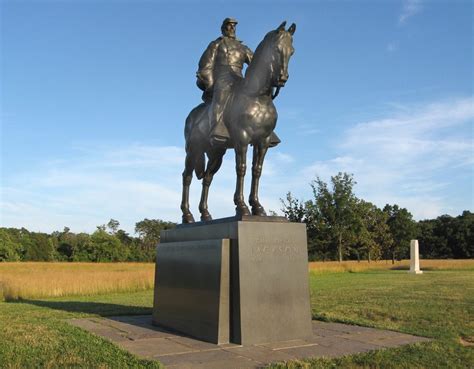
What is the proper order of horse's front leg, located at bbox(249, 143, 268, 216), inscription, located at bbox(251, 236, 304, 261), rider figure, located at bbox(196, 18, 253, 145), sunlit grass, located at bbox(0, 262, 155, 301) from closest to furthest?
inscription, located at bbox(251, 236, 304, 261)
horse's front leg, located at bbox(249, 143, 268, 216)
rider figure, located at bbox(196, 18, 253, 145)
sunlit grass, located at bbox(0, 262, 155, 301)

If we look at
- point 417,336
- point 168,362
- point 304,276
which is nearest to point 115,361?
point 168,362

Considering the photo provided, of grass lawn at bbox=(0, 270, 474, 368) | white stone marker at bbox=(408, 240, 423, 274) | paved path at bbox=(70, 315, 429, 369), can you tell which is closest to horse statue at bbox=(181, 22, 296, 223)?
paved path at bbox=(70, 315, 429, 369)

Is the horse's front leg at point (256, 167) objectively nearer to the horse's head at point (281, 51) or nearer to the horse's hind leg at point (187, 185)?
the horse's head at point (281, 51)

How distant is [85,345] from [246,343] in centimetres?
213

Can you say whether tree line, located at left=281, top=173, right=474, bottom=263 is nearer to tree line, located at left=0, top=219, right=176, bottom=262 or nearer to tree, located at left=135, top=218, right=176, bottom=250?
tree line, located at left=0, top=219, right=176, bottom=262

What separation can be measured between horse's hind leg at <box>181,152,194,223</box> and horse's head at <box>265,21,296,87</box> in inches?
112

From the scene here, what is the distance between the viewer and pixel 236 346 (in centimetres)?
654

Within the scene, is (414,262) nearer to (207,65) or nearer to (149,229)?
(207,65)

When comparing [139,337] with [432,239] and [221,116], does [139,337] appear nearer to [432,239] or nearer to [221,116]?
[221,116]

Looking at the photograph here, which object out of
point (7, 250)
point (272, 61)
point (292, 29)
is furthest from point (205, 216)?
point (7, 250)

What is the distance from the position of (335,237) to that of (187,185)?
38772mm

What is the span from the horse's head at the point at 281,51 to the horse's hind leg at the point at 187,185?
2.83 meters

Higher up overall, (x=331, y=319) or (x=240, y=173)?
(x=240, y=173)

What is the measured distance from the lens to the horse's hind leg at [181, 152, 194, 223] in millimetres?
9500
